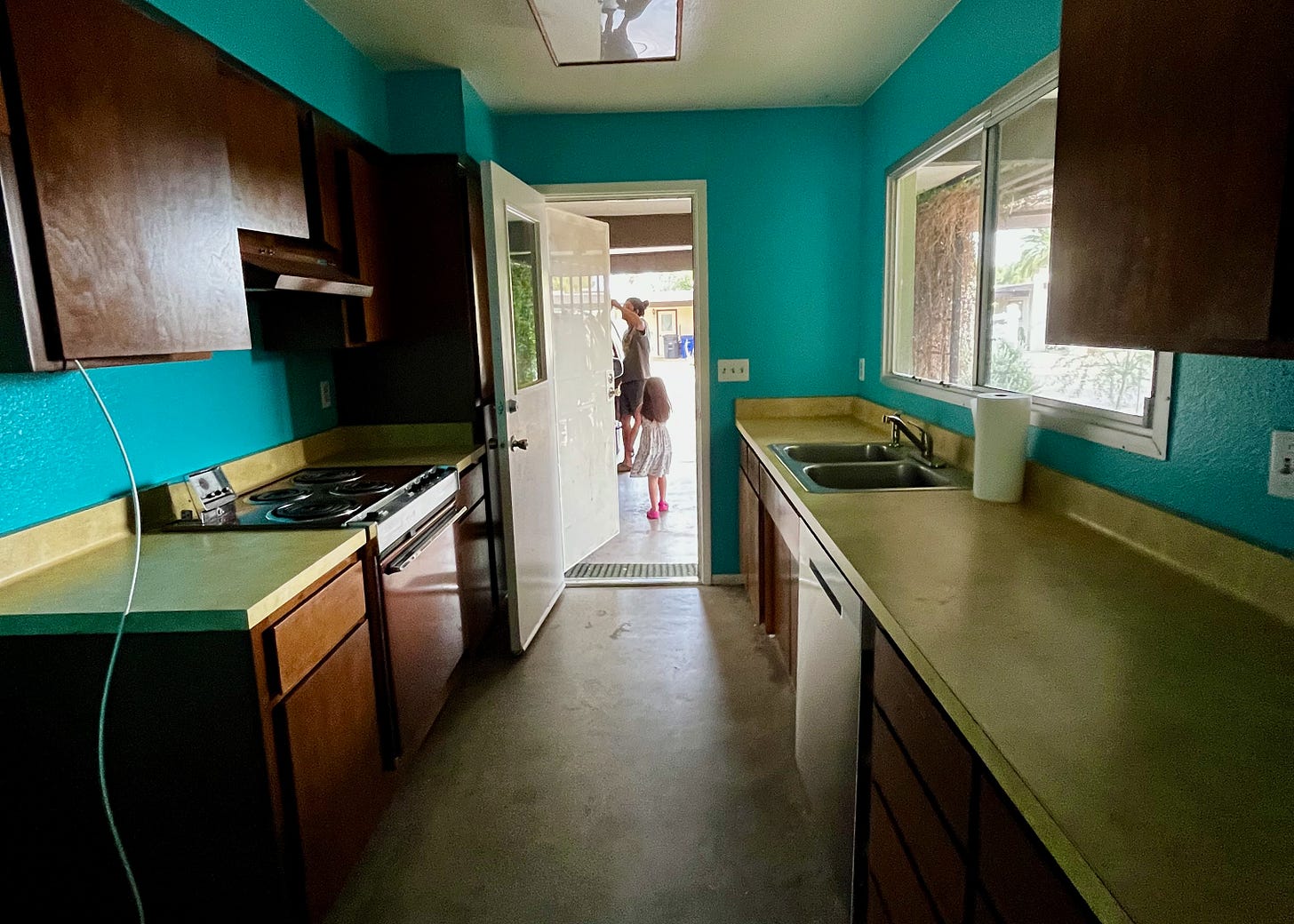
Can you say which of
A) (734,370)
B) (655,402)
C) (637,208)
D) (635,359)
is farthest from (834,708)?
(637,208)

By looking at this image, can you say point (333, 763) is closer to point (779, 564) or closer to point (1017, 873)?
point (1017, 873)

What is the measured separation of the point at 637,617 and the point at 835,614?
183 centimetres

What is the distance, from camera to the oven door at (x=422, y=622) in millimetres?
1988

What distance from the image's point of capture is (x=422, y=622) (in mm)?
2193

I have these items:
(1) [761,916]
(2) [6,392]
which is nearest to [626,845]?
(1) [761,916]

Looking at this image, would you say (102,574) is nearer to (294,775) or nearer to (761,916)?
(294,775)

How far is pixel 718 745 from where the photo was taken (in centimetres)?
231

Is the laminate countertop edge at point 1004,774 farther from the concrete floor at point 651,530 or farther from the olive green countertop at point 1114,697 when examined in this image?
the concrete floor at point 651,530

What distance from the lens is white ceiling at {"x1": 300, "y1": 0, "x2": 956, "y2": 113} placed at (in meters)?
2.33

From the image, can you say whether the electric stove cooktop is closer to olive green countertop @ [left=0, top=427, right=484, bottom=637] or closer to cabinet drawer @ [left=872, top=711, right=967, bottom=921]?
olive green countertop @ [left=0, top=427, right=484, bottom=637]

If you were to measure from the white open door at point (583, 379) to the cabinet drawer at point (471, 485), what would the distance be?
2.48ft

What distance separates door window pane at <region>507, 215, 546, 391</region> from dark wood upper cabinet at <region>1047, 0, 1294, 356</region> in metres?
2.14

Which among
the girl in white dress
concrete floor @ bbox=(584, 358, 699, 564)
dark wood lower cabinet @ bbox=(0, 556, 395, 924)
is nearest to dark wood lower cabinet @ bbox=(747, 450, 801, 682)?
concrete floor @ bbox=(584, 358, 699, 564)

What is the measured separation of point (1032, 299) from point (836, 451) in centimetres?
89
